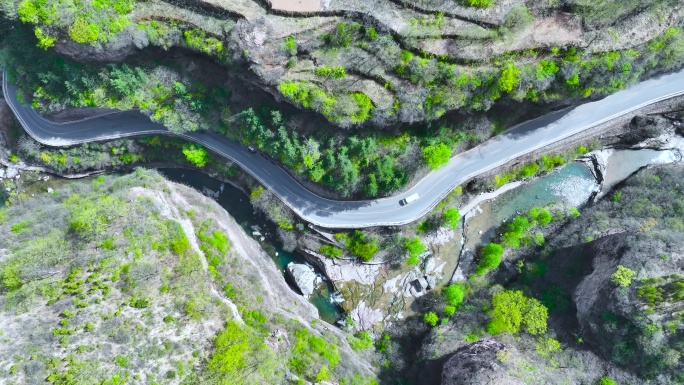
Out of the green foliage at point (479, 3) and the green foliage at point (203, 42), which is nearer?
the green foliage at point (479, 3)

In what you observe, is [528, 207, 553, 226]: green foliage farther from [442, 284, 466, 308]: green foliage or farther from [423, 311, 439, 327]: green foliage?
[423, 311, 439, 327]: green foliage

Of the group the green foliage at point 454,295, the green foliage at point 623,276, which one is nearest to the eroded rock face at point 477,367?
the green foliage at point 454,295

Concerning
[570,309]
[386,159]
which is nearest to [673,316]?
[570,309]

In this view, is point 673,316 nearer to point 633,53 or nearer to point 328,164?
point 633,53

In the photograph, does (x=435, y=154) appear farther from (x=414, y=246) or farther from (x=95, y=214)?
(x=95, y=214)

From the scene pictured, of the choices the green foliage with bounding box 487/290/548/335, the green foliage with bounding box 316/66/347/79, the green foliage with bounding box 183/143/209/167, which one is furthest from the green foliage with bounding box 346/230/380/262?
the green foliage with bounding box 183/143/209/167

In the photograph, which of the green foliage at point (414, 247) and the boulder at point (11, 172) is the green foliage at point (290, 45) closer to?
the green foliage at point (414, 247)

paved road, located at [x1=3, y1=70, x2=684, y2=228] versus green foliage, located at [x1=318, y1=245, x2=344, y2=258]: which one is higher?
paved road, located at [x1=3, y1=70, x2=684, y2=228]
